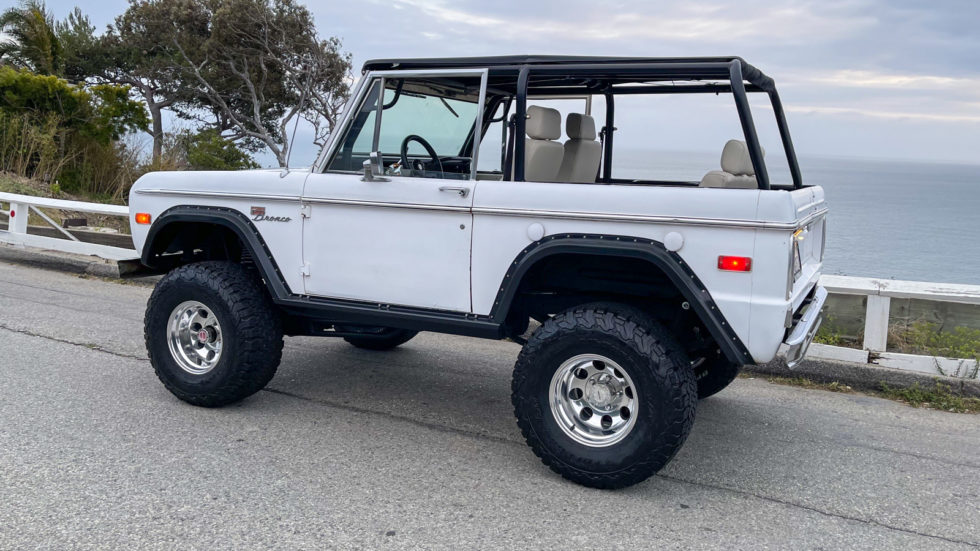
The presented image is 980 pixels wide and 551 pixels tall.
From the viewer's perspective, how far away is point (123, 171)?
1712 cm

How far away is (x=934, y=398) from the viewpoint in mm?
5832

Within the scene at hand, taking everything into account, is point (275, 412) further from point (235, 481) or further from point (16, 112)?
point (16, 112)

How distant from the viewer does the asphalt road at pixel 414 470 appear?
361cm

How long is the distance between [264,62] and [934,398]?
1209 inches

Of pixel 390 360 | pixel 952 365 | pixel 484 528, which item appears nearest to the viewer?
pixel 484 528

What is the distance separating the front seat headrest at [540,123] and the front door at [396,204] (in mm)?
324

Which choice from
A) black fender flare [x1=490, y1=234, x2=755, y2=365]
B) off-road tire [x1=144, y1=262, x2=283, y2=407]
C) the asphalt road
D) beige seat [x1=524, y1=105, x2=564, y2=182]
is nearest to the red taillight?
black fender flare [x1=490, y1=234, x2=755, y2=365]

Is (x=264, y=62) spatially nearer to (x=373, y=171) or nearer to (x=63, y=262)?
(x=63, y=262)

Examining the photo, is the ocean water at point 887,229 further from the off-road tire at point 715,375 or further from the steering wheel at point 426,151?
the steering wheel at point 426,151

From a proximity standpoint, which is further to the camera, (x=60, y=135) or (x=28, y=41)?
(x=28, y=41)

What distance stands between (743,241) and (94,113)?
17.2m

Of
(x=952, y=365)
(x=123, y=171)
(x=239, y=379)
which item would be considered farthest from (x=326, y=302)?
(x=123, y=171)

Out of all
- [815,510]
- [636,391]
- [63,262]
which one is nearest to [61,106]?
[63,262]

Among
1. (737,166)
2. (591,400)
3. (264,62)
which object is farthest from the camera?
(264,62)
